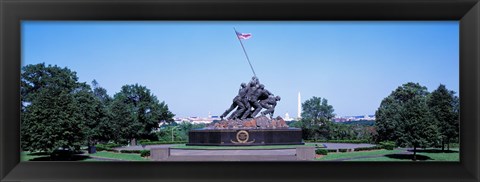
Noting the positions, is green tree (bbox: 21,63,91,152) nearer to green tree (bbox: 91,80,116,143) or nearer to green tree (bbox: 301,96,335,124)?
green tree (bbox: 91,80,116,143)

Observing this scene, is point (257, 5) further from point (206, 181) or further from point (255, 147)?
point (255, 147)

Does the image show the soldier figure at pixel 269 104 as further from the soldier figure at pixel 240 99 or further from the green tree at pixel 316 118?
the green tree at pixel 316 118

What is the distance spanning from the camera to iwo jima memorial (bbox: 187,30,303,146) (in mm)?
23078

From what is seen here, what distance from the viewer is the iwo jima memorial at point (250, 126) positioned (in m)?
23.1

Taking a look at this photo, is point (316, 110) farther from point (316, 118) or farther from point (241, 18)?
point (241, 18)

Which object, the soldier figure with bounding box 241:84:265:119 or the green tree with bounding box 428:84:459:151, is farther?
the soldier figure with bounding box 241:84:265:119

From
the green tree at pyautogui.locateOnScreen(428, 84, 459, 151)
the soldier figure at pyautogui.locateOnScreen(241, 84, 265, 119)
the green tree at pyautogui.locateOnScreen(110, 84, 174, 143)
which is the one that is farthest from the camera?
the green tree at pyautogui.locateOnScreen(110, 84, 174, 143)

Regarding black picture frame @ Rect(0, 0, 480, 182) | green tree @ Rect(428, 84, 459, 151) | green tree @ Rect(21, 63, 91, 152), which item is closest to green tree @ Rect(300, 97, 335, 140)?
green tree @ Rect(428, 84, 459, 151)

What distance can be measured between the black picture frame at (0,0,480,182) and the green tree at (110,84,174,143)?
23.8 metres

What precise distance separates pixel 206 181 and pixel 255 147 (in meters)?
18.3

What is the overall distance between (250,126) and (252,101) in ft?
4.81

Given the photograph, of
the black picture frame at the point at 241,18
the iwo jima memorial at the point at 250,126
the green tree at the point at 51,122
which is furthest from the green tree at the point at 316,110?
the black picture frame at the point at 241,18
